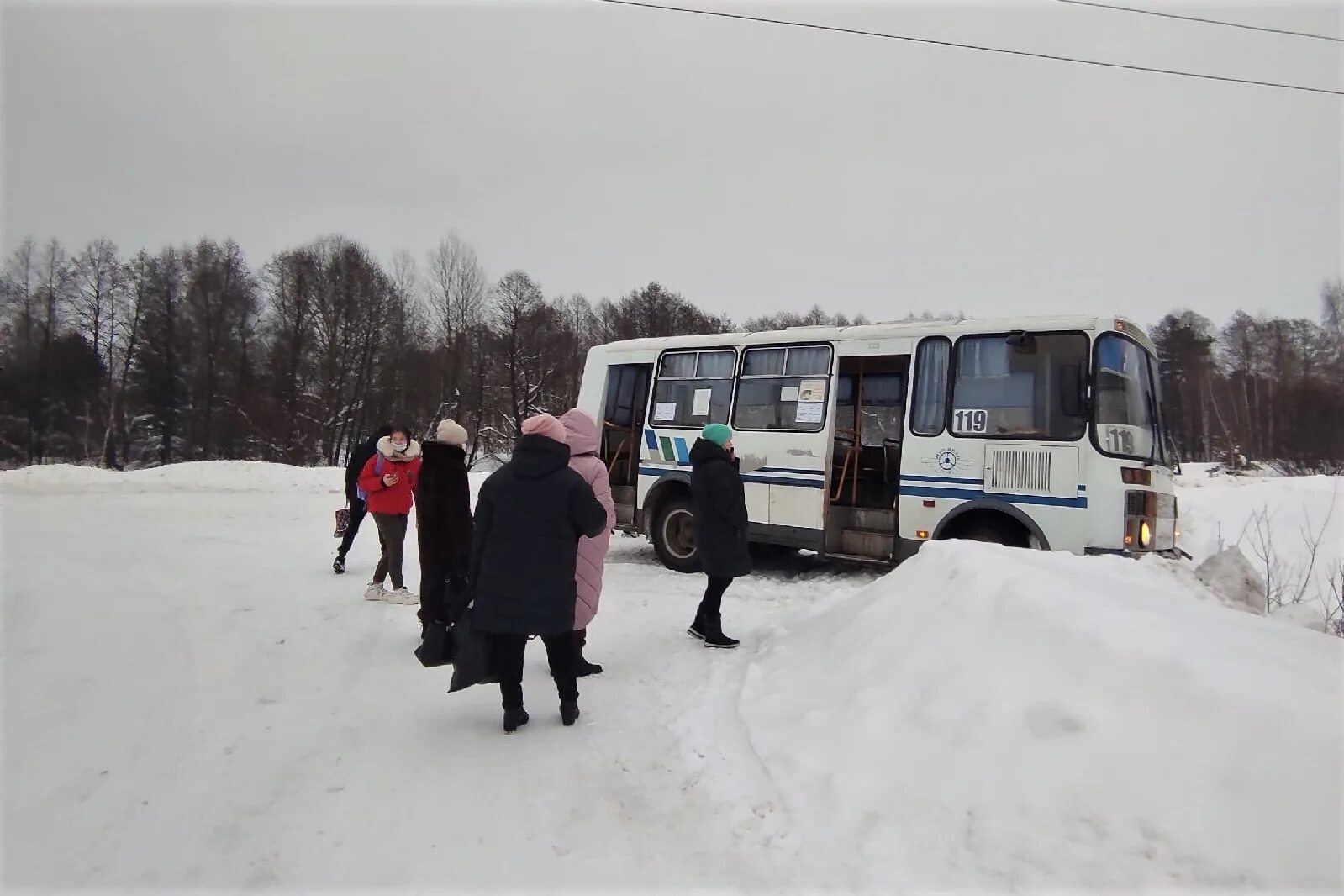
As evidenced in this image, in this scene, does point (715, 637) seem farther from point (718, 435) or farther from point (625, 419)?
point (625, 419)

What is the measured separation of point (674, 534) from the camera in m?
10.9

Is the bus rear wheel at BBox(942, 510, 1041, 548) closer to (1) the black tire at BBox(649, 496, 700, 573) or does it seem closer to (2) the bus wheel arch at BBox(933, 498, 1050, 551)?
(2) the bus wheel arch at BBox(933, 498, 1050, 551)

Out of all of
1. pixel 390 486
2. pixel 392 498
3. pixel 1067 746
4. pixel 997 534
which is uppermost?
pixel 390 486

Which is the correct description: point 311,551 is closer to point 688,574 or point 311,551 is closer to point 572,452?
point 688,574

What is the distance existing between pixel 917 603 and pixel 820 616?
50.3 inches

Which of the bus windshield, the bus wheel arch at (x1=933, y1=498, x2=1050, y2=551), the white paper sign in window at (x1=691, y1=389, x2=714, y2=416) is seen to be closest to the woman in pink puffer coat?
the bus wheel arch at (x1=933, y1=498, x2=1050, y2=551)

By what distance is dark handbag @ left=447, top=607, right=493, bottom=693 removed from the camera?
14.2 feet

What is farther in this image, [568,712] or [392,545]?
[392,545]

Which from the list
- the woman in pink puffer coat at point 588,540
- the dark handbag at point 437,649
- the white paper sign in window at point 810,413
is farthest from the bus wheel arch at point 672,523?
the dark handbag at point 437,649

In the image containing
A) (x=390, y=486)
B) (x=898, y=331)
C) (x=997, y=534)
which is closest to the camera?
(x=390, y=486)

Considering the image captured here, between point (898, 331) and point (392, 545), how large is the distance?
21.2 feet

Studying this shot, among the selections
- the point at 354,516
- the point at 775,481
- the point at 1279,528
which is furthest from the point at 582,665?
the point at 1279,528

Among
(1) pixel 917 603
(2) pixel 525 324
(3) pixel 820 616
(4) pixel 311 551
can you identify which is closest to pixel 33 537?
(4) pixel 311 551

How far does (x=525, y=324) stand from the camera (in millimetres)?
48312
